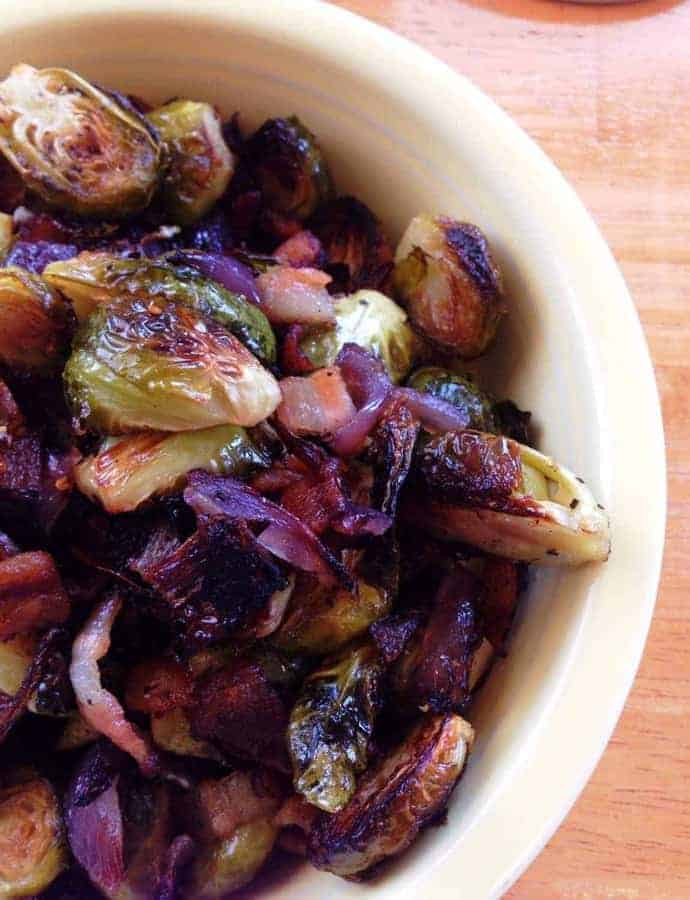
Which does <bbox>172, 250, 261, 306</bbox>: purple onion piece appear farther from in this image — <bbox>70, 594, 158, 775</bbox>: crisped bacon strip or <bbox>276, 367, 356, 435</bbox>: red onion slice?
<bbox>70, 594, 158, 775</bbox>: crisped bacon strip

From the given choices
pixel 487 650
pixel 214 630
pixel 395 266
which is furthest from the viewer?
pixel 395 266

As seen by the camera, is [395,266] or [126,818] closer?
[126,818]

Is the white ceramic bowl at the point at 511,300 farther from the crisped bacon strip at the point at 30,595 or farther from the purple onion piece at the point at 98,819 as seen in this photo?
the crisped bacon strip at the point at 30,595

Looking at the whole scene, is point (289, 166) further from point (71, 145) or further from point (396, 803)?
point (396, 803)

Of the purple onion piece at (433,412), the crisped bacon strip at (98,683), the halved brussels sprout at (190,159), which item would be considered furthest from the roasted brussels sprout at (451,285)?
the crisped bacon strip at (98,683)

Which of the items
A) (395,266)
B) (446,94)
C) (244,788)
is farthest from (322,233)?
(244,788)

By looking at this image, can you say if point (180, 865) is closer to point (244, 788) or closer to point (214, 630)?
point (244, 788)

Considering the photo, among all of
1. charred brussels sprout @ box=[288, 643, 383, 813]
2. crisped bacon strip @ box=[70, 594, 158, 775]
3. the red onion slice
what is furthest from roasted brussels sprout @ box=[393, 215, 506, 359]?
crisped bacon strip @ box=[70, 594, 158, 775]
